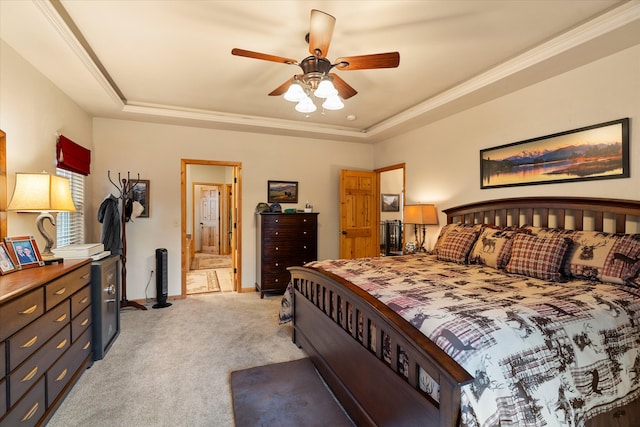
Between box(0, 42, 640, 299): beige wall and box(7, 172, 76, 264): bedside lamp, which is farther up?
box(0, 42, 640, 299): beige wall

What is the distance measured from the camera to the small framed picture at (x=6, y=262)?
197 cm

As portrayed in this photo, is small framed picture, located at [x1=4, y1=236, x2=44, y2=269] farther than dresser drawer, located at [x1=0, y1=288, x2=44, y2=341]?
Yes

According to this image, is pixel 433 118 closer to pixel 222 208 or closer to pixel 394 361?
pixel 394 361

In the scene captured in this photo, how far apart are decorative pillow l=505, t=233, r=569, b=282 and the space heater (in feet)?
14.1

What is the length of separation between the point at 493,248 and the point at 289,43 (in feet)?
8.76

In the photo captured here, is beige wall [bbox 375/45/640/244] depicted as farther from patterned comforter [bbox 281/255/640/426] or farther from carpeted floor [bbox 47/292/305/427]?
carpeted floor [bbox 47/292/305/427]

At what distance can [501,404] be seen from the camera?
114cm

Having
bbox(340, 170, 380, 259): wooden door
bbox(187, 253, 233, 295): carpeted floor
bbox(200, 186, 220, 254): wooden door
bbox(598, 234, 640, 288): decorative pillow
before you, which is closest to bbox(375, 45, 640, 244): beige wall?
bbox(598, 234, 640, 288): decorative pillow

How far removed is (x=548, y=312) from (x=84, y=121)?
5199 millimetres

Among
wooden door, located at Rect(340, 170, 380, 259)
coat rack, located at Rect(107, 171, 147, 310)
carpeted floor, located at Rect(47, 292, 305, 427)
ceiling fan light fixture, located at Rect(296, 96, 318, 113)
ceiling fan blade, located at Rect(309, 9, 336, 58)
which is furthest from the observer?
wooden door, located at Rect(340, 170, 380, 259)

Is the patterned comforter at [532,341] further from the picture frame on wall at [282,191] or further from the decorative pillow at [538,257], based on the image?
the picture frame on wall at [282,191]

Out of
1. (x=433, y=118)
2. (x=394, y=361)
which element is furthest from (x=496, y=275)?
(x=433, y=118)

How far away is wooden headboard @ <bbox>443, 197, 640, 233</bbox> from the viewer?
2436 mm

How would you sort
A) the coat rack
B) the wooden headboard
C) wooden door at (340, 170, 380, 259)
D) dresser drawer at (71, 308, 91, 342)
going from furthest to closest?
wooden door at (340, 170, 380, 259), the coat rack, the wooden headboard, dresser drawer at (71, 308, 91, 342)
